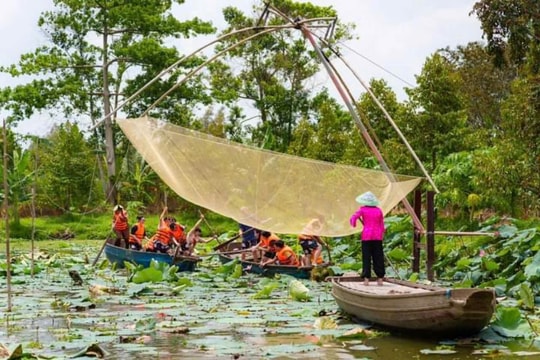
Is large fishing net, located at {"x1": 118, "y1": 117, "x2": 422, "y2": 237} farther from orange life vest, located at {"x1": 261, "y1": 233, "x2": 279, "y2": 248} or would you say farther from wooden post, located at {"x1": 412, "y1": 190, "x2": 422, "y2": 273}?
orange life vest, located at {"x1": 261, "y1": 233, "x2": 279, "y2": 248}

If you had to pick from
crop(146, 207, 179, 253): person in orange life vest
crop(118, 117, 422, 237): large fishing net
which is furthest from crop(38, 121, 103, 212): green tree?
crop(118, 117, 422, 237): large fishing net

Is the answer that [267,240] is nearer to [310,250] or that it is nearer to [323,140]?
[310,250]

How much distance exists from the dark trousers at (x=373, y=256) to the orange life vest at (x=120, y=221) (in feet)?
22.8

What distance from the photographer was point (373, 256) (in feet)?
27.1

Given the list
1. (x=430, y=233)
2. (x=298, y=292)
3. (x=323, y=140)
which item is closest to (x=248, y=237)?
(x=430, y=233)

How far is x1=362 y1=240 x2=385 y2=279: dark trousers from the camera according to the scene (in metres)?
8.22

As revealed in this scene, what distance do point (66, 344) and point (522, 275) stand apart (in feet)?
16.0

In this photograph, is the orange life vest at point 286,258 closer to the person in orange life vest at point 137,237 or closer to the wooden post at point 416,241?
the wooden post at point 416,241

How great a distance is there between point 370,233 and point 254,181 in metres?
1.35

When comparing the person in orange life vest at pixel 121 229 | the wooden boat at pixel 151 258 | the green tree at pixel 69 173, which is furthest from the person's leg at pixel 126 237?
the green tree at pixel 69 173

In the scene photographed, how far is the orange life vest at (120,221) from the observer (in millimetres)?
14303

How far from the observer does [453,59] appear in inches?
1117

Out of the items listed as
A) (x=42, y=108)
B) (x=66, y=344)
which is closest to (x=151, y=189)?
(x=42, y=108)

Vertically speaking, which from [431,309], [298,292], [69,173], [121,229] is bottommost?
[298,292]
